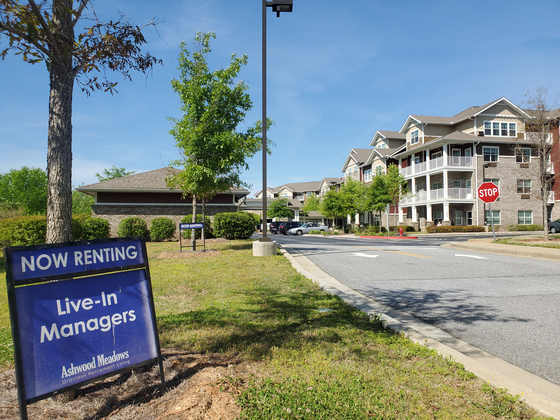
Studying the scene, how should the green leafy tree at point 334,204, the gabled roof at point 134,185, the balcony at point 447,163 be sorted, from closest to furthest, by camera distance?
the gabled roof at point 134,185
the balcony at point 447,163
the green leafy tree at point 334,204

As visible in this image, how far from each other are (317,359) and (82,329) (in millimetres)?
2048

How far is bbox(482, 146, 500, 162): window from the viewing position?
121 feet

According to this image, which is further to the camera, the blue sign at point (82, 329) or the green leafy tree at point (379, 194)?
the green leafy tree at point (379, 194)

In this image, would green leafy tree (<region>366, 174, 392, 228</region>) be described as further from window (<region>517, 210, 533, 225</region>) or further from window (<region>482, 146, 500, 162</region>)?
window (<region>517, 210, 533, 225</region>)

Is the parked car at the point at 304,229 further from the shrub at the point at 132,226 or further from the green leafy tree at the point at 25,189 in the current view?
the green leafy tree at the point at 25,189

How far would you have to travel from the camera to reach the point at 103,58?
4168mm

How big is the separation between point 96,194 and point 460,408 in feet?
85.5

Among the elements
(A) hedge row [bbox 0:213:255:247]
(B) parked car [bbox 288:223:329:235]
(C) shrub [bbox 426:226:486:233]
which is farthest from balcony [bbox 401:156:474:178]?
(A) hedge row [bbox 0:213:255:247]

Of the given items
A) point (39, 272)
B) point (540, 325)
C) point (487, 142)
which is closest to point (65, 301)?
point (39, 272)

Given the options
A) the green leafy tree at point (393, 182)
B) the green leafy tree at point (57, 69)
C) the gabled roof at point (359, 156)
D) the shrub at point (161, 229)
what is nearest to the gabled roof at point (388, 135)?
the gabled roof at point (359, 156)

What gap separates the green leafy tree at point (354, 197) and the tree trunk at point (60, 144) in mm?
38637

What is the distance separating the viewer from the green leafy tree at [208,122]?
46.1 ft

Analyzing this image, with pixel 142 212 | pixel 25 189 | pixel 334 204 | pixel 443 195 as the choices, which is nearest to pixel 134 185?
pixel 142 212

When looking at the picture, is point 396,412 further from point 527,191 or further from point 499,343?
point 527,191
